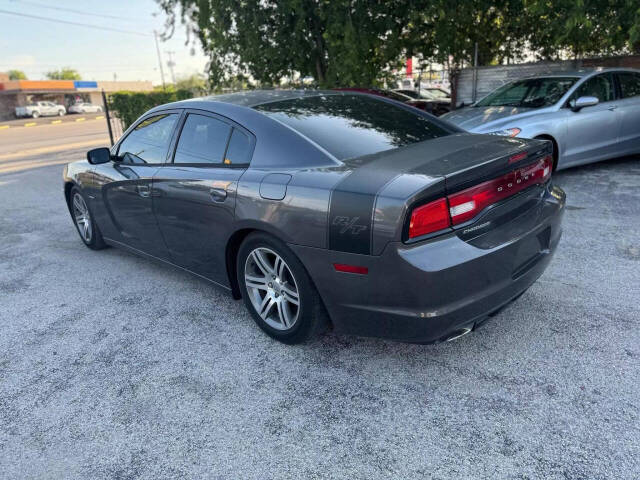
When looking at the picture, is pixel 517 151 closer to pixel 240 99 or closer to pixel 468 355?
pixel 468 355

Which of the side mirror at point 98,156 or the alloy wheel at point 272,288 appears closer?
the alloy wheel at point 272,288

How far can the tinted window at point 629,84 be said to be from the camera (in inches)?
293

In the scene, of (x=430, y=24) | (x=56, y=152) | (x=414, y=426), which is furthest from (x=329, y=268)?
(x=56, y=152)

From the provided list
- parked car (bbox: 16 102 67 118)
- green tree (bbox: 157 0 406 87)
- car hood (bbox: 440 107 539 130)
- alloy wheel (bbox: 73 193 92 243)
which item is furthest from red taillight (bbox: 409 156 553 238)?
parked car (bbox: 16 102 67 118)

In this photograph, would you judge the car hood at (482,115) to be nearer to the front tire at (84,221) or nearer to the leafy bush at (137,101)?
the front tire at (84,221)

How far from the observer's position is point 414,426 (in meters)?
2.37

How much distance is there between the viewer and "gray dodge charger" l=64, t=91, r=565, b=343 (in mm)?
2379

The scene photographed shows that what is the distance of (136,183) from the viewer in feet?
13.1

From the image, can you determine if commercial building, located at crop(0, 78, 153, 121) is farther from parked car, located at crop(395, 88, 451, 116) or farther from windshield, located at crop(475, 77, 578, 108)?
windshield, located at crop(475, 77, 578, 108)

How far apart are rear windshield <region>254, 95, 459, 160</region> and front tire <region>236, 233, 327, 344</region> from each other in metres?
0.68

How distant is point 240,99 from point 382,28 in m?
7.96

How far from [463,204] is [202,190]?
1711 mm

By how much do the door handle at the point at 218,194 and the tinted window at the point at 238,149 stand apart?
19cm

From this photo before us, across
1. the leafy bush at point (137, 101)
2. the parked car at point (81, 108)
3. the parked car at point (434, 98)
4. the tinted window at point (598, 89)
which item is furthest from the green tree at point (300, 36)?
the parked car at point (81, 108)
